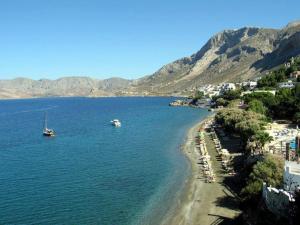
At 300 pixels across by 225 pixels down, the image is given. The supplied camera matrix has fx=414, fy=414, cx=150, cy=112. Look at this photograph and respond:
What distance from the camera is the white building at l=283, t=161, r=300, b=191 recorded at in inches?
1315

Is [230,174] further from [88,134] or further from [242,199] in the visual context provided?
[88,134]

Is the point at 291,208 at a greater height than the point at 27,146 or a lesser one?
greater

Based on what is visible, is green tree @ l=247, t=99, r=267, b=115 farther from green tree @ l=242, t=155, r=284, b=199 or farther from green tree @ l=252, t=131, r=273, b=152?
green tree @ l=242, t=155, r=284, b=199

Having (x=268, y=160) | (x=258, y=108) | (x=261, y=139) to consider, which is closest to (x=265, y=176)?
(x=268, y=160)

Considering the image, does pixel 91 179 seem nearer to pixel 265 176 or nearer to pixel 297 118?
pixel 265 176

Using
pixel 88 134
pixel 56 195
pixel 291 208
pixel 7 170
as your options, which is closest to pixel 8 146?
pixel 88 134

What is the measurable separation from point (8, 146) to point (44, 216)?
55.0m

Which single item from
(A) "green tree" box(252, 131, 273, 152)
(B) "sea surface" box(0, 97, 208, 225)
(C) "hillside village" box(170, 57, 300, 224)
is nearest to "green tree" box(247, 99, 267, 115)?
(C) "hillside village" box(170, 57, 300, 224)

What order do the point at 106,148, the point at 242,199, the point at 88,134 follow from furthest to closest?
the point at 88,134
the point at 106,148
the point at 242,199

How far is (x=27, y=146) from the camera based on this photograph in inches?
3595

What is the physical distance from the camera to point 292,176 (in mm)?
33875

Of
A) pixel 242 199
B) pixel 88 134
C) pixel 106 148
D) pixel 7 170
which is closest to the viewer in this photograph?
pixel 242 199

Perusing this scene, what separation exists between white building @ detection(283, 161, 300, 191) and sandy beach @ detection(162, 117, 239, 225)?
23.5 ft

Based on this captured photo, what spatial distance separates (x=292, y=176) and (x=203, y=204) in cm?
1294
